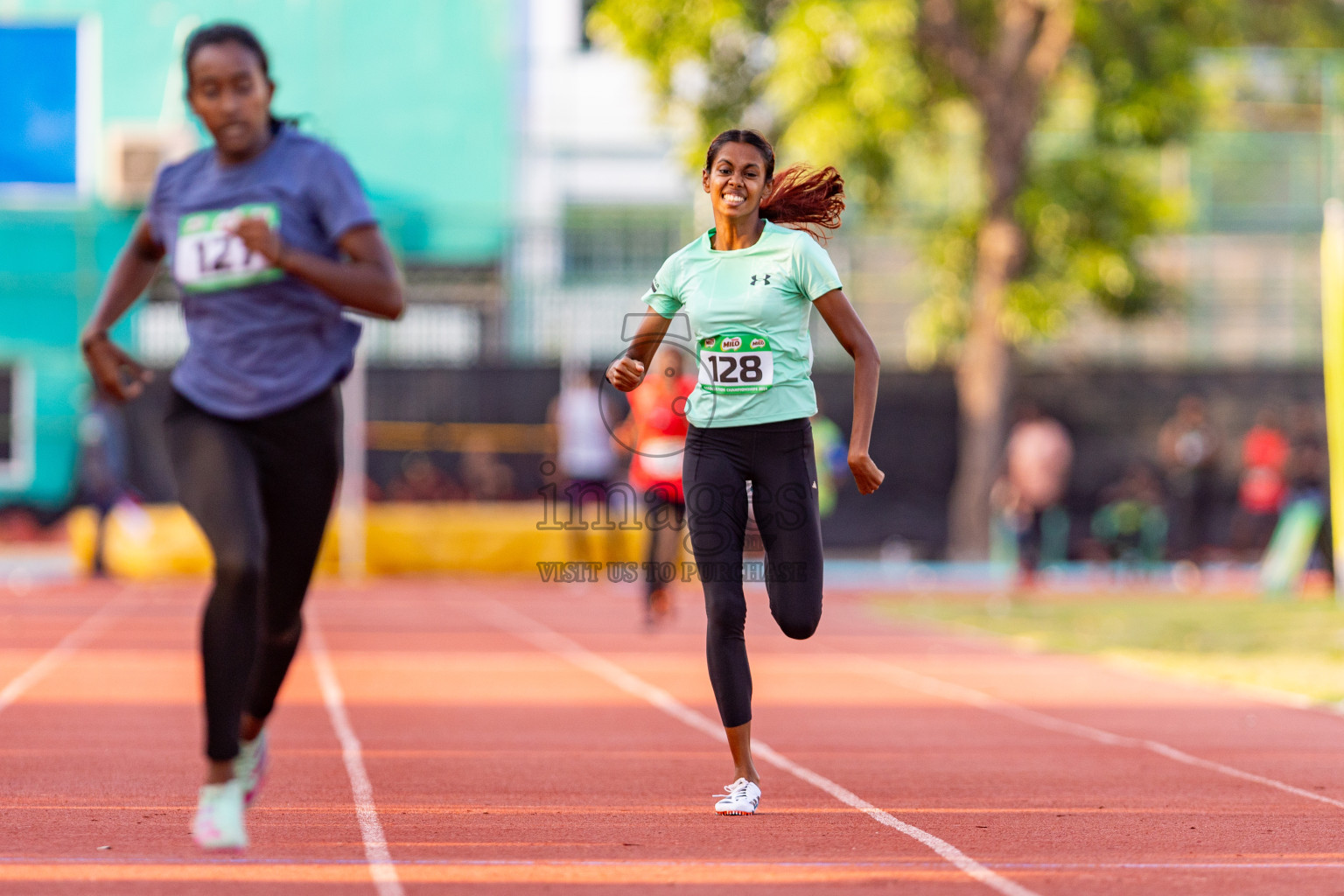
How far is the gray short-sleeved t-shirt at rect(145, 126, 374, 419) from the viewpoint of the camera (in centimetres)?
513

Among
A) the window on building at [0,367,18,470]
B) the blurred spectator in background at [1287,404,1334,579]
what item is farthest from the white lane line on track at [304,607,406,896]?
the window on building at [0,367,18,470]

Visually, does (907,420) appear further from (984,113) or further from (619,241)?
(619,241)

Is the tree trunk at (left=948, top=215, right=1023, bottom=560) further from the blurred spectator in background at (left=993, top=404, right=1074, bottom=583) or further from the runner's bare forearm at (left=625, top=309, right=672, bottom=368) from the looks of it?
the runner's bare forearm at (left=625, top=309, right=672, bottom=368)

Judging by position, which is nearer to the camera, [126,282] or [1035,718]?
[126,282]

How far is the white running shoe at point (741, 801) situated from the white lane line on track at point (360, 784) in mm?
1020

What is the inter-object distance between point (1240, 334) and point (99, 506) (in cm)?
1534

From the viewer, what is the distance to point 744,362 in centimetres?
591

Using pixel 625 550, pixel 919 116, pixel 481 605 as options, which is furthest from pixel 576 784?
pixel 919 116

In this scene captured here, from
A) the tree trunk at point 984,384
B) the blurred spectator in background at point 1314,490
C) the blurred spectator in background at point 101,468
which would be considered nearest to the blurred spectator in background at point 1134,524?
the tree trunk at point 984,384

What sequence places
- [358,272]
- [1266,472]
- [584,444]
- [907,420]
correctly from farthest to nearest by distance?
1. [907,420]
2. [1266,472]
3. [584,444]
4. [358,272]

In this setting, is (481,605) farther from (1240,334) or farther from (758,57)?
(1240,334)

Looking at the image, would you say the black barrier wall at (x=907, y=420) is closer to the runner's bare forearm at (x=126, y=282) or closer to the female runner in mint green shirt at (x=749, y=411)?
the female runner in mint green shirt at (x=749, y=411)

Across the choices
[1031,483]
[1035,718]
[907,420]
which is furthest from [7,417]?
[1035,718]

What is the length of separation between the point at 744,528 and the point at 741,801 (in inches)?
32.2
